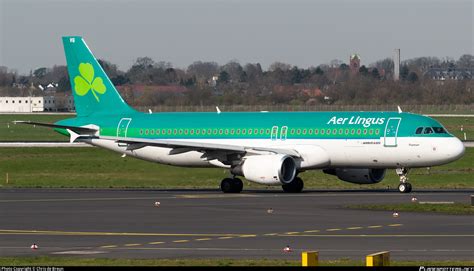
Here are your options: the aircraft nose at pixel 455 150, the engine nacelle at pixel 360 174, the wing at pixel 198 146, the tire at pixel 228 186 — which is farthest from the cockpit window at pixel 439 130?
the tire at pixel 228 186

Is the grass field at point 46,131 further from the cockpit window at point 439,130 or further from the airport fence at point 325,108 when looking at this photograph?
the cockpit window at point 439,130

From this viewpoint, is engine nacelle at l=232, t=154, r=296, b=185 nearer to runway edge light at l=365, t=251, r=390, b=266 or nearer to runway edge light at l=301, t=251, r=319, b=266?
runway edge light at l=365, t=251, r=390, b=266

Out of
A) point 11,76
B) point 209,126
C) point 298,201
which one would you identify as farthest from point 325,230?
point 11,76

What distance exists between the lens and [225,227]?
34156mm

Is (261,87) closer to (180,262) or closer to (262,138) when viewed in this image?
(262,138)

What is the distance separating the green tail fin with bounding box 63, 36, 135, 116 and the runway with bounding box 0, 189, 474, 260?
9.20 meters

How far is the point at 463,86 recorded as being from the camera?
132 meters

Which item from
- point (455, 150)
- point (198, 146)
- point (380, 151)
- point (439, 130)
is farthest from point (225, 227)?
point (439, 130)

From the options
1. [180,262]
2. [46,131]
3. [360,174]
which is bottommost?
[180,262]

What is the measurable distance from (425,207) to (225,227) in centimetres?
930

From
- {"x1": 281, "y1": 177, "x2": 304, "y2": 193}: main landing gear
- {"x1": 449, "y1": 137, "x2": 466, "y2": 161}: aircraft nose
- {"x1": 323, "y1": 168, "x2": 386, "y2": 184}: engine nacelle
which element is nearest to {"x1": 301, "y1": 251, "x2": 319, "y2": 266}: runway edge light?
{"x1": 449, "y1": 137, "x2": 466, "y2": 161}: aircraft nose

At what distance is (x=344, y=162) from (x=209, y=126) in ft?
23.9

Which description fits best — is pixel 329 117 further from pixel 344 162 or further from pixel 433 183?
pixel 433 183

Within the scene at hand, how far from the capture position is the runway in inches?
1083
